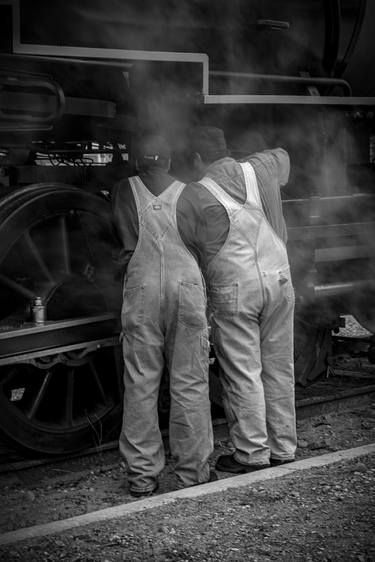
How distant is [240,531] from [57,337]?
1449 millimetres

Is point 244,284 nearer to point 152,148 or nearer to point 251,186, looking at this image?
point 251,186

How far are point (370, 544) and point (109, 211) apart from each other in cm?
224

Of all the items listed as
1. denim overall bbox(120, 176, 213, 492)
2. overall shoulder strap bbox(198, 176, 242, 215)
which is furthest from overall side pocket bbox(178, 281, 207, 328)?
overall shoulder strap bbox(198, 176, 242, 215)

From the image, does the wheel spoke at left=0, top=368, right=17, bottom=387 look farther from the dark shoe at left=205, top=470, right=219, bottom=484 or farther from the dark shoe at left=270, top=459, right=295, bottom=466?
the dark shoe at left=270, top=459, right=295, bottom=466

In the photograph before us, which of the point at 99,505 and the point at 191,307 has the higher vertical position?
the point at 191,307

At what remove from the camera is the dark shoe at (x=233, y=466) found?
453 centimetres

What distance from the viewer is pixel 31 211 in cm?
454

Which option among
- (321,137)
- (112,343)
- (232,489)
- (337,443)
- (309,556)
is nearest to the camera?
(309,556)

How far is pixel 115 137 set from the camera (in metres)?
5.32

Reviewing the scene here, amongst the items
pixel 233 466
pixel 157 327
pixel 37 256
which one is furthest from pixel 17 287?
pixel 233 466

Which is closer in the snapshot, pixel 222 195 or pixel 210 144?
pixel 222 195

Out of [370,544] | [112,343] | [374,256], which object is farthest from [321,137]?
[370,544]

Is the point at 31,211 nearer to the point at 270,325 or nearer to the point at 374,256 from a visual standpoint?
the point at 270,325

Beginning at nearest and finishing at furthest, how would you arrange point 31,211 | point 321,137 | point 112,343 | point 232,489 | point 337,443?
point 232,489 → point 31,211 → point 112,343 → point 337,443 → point 321,137
